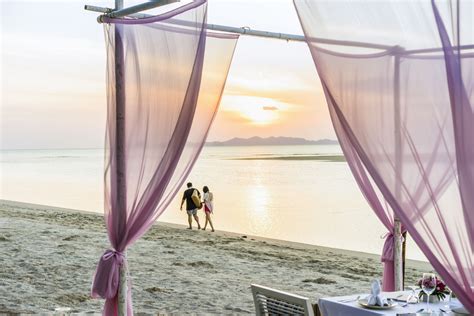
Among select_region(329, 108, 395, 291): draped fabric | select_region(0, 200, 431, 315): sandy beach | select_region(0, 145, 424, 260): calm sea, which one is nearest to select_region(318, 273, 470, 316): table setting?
select_region(329, 108, 395, 291): draped fabric

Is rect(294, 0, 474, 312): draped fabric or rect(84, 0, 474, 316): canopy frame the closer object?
rect(294, 0, 474, 312): draped fabric

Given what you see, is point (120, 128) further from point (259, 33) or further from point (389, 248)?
point (389, 248)

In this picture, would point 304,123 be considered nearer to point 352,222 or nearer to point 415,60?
point 352,222

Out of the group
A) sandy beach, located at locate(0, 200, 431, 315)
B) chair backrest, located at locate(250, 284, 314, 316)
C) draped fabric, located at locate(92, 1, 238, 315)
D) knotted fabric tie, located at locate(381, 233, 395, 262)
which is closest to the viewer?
chair backrest, located at locate(250, 284, 314, 316)

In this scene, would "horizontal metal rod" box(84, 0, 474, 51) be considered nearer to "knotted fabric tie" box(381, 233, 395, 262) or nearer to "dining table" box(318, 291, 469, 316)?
"dining table" box(318, 291, 469, 316)

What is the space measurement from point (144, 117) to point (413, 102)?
186cm

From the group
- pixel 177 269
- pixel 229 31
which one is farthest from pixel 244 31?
pixel 177 269

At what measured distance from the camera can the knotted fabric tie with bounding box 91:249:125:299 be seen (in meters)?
4.29

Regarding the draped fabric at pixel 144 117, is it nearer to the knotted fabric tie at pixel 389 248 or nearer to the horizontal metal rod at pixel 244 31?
the horizontal metal rod at pixel 244 31

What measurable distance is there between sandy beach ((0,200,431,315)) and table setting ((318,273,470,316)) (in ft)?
7.71

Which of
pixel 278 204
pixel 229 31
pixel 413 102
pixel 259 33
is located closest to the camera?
pixel 413 102

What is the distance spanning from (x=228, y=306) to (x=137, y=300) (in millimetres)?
998

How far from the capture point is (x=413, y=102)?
3.13 metres

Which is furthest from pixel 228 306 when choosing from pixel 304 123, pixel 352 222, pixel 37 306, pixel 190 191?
pixel 304 123
